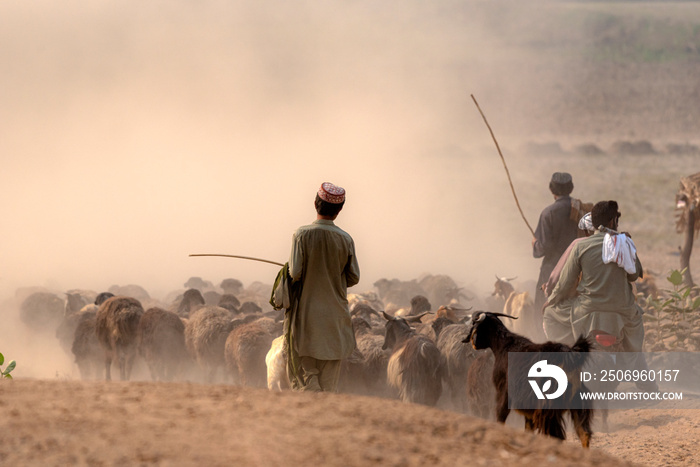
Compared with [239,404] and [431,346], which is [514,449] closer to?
[239,404]

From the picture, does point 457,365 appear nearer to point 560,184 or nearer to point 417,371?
point 417,371

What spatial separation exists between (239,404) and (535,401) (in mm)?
1886

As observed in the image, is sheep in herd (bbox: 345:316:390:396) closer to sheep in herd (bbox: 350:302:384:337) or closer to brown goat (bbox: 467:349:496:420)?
brown goat (bbox: 467:349:496:420)

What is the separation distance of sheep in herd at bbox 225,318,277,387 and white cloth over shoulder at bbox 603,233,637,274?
4.42 metres

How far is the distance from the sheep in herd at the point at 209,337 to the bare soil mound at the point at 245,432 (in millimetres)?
6057

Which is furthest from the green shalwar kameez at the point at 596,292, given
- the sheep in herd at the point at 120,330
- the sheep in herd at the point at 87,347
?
the sheep in herd at the point at 87,347

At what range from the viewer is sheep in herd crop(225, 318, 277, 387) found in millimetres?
9352

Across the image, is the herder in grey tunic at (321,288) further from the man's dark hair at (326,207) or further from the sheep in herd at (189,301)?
the sheep in herd at (189,301)

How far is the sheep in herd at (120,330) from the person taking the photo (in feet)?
36.2

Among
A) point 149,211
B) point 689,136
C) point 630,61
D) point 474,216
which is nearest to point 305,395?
point 474,216

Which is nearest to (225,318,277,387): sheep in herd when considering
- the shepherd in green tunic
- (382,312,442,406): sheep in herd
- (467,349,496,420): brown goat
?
(382,312,442,406): sheep in herd

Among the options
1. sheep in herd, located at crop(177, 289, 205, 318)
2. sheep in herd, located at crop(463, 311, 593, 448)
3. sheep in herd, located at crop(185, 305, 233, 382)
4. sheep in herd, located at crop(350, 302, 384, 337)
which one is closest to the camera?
sheep in herd, located at crop(463, 311, 593, 448)

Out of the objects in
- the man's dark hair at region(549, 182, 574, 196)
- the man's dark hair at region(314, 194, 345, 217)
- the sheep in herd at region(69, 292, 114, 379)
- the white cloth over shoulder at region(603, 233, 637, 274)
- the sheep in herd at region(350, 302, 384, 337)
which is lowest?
the sheep in herd at region(69, 292, 114, 379)

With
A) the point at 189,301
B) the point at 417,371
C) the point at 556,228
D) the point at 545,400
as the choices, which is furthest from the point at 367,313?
the point at 545,400
